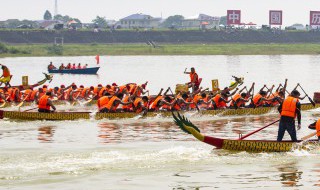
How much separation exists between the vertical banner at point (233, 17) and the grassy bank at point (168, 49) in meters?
32.0

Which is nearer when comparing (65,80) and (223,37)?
(65,80)

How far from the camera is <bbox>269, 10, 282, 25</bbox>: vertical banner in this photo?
602ft

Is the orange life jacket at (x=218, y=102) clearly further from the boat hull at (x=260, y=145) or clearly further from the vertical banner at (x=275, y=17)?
the vertical banner at (x=275, y=17)

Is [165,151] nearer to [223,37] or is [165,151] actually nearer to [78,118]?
[78,118]

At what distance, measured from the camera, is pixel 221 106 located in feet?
124

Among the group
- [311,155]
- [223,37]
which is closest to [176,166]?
[311,155]

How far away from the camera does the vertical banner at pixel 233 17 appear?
183 m

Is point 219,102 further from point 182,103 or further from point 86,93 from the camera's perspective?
point 86,93

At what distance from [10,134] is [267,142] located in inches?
417

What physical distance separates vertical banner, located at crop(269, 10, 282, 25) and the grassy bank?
104 ft

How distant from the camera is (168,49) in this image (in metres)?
137

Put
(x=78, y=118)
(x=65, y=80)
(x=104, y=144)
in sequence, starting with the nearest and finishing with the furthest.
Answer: (x=104, y=144) < (x=78, y=118) < (x=65, y=80)

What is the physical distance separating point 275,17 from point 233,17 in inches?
346

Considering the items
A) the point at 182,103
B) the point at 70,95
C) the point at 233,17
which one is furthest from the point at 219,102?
the point at 233,17
